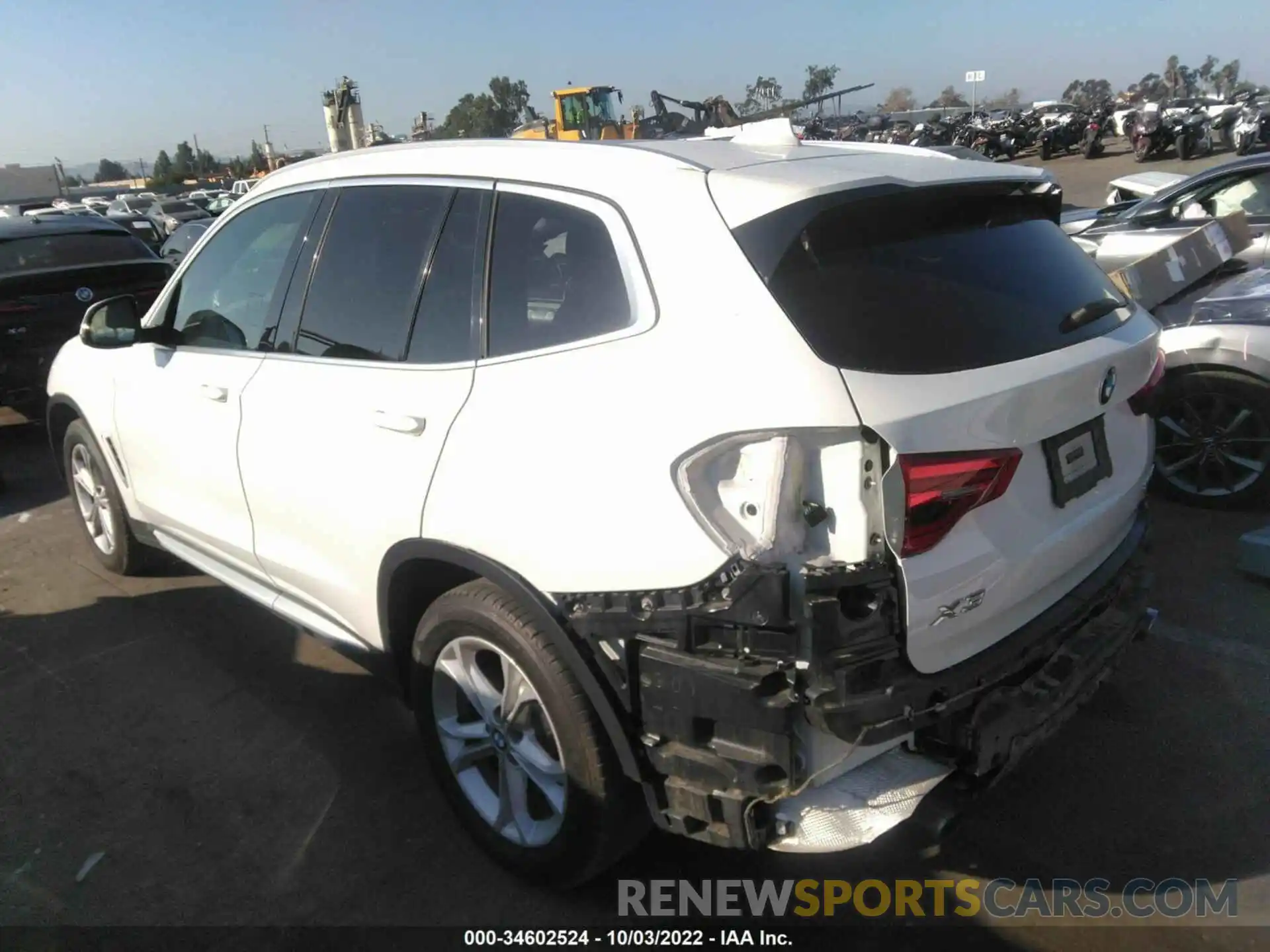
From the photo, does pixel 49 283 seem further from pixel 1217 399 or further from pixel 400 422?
pixel 1217 399

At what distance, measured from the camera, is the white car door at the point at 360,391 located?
2.70 meters

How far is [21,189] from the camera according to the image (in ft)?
213

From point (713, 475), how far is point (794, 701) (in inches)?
19.8

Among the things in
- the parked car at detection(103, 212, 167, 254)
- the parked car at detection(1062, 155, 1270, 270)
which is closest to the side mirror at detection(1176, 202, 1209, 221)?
the parked car at detection(1062, 155, 1270, 270)

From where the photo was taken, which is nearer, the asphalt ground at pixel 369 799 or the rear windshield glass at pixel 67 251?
the asphalt ground at pixel 369 799

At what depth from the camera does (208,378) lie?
362 centimetres

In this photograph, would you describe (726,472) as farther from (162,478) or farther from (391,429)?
(162,478)

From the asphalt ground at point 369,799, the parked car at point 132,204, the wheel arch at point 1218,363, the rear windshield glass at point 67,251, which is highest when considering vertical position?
the parked car at point 132,204

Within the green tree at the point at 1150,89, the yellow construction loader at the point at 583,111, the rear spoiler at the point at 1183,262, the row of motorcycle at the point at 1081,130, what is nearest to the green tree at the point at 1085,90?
the green tree at the point at 1150,89

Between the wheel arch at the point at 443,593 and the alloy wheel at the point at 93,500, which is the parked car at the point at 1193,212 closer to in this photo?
the wheel arch at the point at 443,593

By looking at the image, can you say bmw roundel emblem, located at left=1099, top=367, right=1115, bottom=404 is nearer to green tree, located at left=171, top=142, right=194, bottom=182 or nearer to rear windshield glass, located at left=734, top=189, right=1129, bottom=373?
rear windshield glass, located at left=734, top=189, right=1129, bottom=373

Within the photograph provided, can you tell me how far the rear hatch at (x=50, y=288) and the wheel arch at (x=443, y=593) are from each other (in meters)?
6.24

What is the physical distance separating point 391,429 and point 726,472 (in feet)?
3.71

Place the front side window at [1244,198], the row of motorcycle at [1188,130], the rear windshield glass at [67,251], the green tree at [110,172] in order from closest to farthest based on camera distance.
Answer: the front side window at [1244,198]
the rear windshield glass at [67,251]
the row of motorcycle at [1188,130]
the green tree at [110,172]
